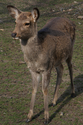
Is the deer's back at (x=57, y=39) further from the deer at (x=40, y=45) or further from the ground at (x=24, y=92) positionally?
the ground at (x=24, y=92)

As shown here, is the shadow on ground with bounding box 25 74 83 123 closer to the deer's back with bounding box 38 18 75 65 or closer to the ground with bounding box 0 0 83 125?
the ground with bounding box 0 0 83 125

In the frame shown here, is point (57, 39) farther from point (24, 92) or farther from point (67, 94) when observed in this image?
point (24, 92)

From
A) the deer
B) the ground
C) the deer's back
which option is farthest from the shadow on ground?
the deer's back

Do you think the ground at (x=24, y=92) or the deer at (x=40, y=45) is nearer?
the deer at (x=40, y=45)

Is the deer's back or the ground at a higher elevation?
the deer's back

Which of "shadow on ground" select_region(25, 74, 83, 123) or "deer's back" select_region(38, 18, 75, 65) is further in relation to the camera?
"shadow on ground" select_region(25, 74, 83, 123)

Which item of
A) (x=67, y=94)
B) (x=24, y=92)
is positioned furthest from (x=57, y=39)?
(x=24, y=92)

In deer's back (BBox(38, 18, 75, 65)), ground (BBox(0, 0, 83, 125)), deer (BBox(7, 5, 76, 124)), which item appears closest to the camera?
deer (BBox(7, 5, 76, 124))

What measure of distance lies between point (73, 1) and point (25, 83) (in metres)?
12.8

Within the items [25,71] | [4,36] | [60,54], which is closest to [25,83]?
[25,71]

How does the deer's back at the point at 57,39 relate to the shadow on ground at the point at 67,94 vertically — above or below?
above

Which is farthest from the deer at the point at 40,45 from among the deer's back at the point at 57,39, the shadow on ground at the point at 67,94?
the shadow on ground at the point at 67,94

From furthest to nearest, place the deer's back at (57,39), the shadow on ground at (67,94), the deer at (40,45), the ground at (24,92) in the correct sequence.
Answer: the shadow on ground at (67,94), the ground at (24,92), the deer's back at (57,39), the deer at (40,45)

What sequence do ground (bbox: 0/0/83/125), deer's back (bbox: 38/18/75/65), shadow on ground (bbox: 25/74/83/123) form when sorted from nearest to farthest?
1. deer's back (bbox: 38/18/75/65)
2. ground (bbox: 0/0/83/125)
3. shadow on ground (bbox: 25/74/83/123)
